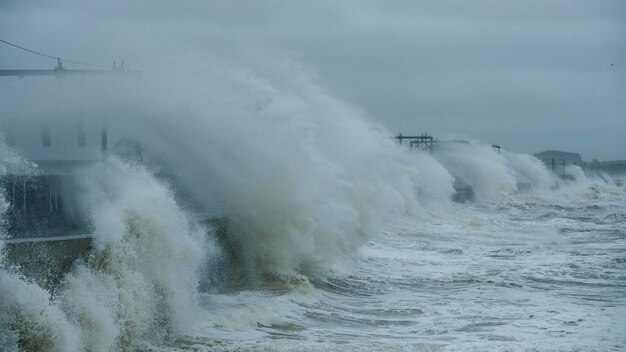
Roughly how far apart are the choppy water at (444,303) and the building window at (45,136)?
10582mm

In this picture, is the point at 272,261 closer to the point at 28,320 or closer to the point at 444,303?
the point at 444,303

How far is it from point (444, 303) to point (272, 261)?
3.57 meters

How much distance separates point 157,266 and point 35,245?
210 centimetres

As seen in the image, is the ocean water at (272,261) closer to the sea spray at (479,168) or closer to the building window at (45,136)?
the building window at (45,136)

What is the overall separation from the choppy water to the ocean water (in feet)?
0.14

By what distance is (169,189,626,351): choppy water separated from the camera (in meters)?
9.92

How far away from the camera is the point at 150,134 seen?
19031 mm

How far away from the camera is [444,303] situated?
42.2 ft

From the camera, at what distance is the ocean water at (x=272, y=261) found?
9.22m

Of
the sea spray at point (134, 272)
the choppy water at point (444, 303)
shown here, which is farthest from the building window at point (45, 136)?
the sea spray at point (134, 272)

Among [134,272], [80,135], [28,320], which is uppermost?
[80,135]

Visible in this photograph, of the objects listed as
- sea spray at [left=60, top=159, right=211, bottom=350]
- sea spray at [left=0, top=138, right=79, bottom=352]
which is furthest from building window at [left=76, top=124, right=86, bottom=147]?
sea spray at [left=0, top=138, right=79, bottom=352]

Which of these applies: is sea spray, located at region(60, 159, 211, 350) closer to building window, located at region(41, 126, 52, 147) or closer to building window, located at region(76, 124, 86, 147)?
building window, located at region(76, 124, 86, 147)

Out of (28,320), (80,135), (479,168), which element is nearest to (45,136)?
(80,135)
